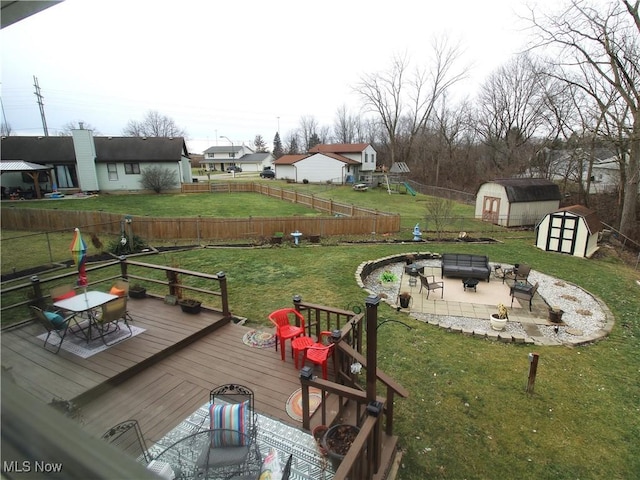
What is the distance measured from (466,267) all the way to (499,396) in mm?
6430

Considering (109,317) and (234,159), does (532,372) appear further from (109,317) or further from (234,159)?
(234,159)

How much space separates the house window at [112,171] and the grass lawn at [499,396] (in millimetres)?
21191

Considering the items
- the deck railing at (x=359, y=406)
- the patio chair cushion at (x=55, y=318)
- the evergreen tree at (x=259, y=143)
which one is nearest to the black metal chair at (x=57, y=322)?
the patio chair cushion at (x=55, y=318)

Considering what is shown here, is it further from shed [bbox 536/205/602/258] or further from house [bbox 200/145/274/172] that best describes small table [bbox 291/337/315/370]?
house [bbox 200/145/274/172]

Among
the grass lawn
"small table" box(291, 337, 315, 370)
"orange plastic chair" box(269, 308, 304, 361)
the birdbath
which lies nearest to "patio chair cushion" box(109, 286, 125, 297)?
the grass lawn

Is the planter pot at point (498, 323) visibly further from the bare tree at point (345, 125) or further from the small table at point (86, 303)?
the bare tree at point (345, 125)

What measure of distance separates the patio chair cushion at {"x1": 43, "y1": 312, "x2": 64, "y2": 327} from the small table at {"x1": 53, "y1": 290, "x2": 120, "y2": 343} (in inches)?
5.9

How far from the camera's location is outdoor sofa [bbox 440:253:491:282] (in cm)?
1120

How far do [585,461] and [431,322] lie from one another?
3.97 metres

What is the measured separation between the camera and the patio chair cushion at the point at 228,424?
11.6 ft

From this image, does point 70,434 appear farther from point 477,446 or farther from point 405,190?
point 405,190

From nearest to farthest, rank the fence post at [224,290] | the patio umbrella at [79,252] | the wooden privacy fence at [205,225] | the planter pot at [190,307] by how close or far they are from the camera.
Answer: the patio umbrella at [79,252], the fence post at [224,290], the planter pot at [190,307], the wooden privacy fence at [205,225]

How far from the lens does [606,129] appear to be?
18469mm

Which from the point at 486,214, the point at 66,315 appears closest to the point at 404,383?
the point at 66,315
